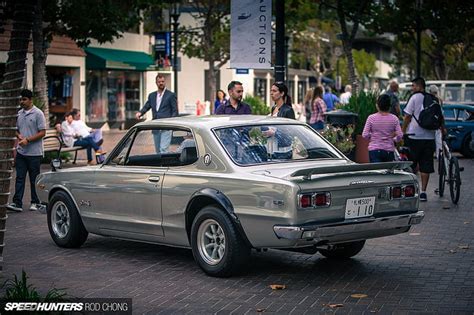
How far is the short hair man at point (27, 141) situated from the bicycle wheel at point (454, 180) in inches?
242

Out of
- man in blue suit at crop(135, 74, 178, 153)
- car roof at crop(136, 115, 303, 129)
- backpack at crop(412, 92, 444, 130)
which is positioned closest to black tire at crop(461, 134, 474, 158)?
backpack at crop(412, 92, 444, 130)

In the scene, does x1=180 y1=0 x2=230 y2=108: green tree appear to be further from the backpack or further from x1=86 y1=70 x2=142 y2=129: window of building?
the backpack

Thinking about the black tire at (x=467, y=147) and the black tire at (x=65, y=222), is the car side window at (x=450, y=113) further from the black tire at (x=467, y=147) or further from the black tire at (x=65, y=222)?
the black tire at (x=65, y=222)

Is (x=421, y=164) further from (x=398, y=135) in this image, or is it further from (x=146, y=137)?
(x=146, y=137)

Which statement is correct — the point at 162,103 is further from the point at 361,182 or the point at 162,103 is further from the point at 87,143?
the point at 361,182

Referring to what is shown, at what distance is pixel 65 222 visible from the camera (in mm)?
11555

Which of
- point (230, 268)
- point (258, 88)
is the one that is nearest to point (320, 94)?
point (230, 268)

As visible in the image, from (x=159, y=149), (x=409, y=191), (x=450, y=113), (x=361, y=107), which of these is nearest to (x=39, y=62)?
(x=361, y=107)

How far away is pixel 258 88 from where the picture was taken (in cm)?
7112

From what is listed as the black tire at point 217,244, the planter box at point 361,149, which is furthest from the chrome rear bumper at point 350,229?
the planter box at point 361,149

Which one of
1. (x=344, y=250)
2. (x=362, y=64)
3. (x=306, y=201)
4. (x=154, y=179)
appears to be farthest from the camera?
(x=362, y=64)

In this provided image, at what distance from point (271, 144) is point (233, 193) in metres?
0.92

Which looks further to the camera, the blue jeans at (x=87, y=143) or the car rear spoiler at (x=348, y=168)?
the blue jeans at (x=87, y=143)

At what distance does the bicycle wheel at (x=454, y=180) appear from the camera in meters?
15.6
